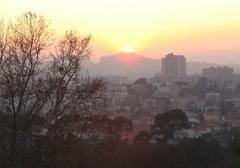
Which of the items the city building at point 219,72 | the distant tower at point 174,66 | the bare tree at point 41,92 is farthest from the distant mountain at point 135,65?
the bare tree at point 41,92

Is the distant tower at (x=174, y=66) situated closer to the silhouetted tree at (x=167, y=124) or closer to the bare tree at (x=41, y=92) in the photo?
the silhouetted tree at (x=167, y=124)

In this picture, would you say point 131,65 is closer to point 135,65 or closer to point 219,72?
point 135,65

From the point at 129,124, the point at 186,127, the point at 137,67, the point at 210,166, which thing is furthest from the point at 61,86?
the point at 137,67

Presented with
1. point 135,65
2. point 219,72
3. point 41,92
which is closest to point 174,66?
point 135,65

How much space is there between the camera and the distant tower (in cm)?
8074

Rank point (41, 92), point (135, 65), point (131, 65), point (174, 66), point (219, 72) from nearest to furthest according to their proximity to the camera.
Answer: point (41, 92), point (131, 65), point (219, 72), point (174, 66), point (135, 65)

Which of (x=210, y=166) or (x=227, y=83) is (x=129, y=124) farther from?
(x=227, y=83)

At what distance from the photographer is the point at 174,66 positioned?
82.3 m

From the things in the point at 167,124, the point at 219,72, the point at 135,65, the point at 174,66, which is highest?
the point at 135,65

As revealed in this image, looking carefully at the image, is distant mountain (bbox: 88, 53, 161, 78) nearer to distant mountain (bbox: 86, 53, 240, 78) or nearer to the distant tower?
distant mountain (bbox: 86, 53, 240, 78)

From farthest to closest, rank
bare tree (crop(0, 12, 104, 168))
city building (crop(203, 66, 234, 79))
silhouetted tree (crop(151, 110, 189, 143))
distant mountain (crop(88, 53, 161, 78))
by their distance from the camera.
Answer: city building (crop(203, 66, 234, 79)) < distant mountain (crop(88, 53, 161, 78)) < silhouetted tree (crop(151, 110, 189, 143)) < bare tree (crop(0, 12, 104, 168))

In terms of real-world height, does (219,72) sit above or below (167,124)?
above

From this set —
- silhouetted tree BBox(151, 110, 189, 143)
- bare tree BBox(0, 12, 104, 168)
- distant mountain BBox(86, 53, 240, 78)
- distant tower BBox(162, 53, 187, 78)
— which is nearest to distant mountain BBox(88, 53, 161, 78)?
distant mountain BBox(86, 53, 240, 78)

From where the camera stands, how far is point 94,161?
13.9 meters
